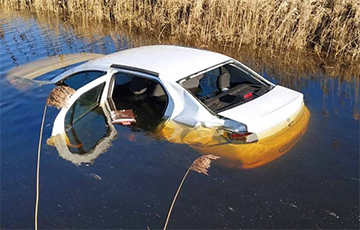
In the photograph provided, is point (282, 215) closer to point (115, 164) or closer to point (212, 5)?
point (115, 164)

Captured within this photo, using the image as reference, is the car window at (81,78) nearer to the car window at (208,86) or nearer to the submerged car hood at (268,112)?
the car window at (208,86)

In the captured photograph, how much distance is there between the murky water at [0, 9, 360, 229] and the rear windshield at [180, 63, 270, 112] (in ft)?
2.79

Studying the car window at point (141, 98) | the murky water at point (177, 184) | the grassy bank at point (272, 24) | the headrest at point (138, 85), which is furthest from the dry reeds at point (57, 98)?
the grassy bank at point (272, 24)

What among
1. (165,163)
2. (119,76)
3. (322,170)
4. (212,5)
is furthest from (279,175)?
(212,5)

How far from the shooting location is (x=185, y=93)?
18.3ft

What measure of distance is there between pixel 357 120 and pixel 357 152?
1100mm

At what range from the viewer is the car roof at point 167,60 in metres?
5.73

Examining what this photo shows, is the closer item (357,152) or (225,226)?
(225,226)

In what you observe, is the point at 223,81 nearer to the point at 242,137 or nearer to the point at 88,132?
the point at 242,137

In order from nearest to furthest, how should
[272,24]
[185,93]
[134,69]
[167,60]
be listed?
[185,93] < [134,69] < [167,60] < [272,24]

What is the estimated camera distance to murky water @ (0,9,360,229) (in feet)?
14.6

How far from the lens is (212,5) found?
11086 millimetres

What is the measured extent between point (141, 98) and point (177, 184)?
2.13m

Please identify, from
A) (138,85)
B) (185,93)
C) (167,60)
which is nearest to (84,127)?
(138,85)
